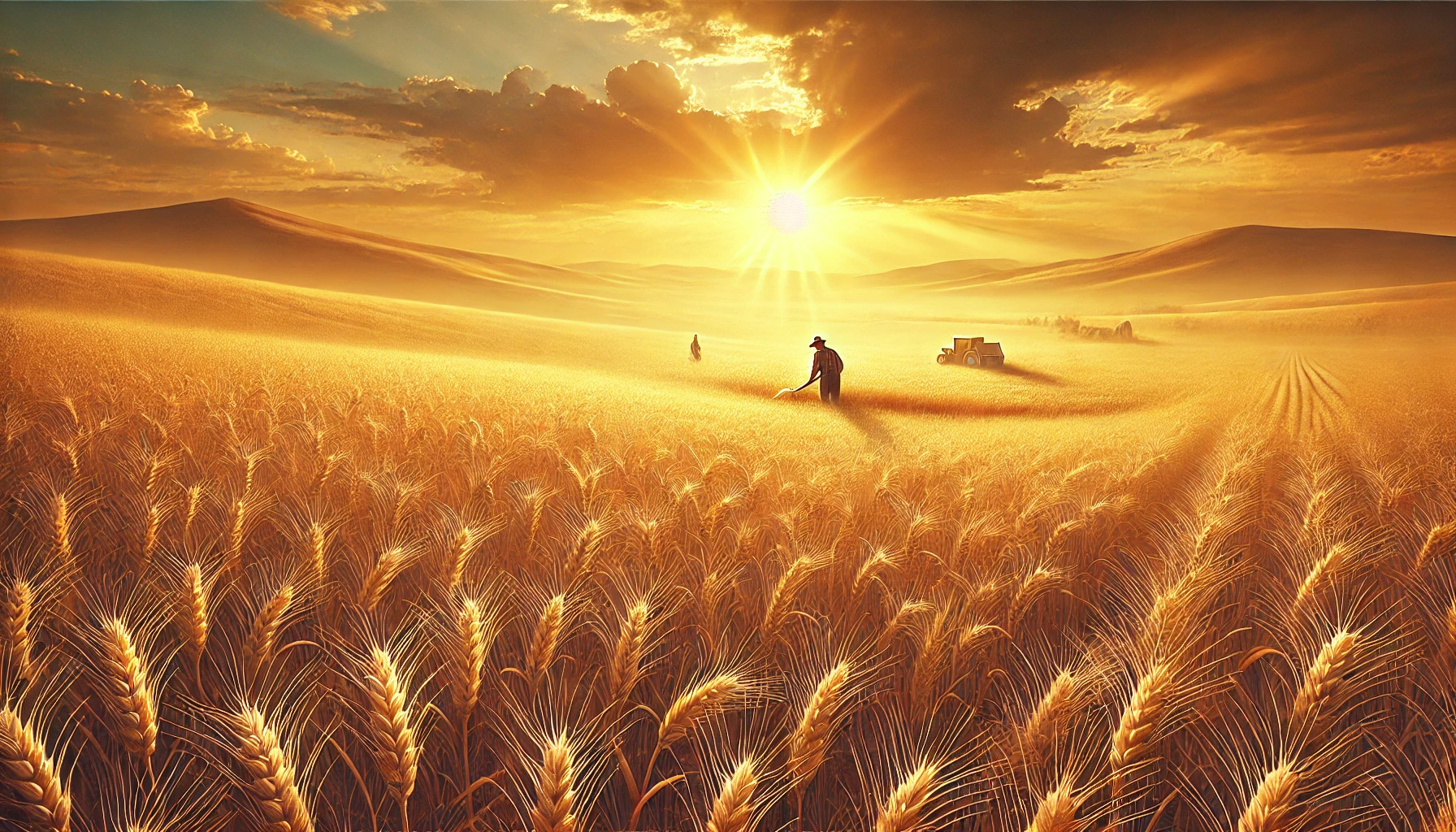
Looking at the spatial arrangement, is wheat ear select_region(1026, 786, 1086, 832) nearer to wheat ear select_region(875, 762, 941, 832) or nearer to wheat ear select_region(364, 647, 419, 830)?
wheat ear select_region(875, 762, 941, 832)

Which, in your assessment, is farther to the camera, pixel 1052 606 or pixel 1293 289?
pixel 1293 289

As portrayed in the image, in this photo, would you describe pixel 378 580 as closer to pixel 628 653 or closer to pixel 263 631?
pixel 263 631

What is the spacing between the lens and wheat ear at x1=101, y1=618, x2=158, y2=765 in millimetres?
1074

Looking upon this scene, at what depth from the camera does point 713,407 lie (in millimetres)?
9156

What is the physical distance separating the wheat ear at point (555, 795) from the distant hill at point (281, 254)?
43.5 meters

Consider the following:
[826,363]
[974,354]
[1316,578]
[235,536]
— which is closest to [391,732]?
[235,536]

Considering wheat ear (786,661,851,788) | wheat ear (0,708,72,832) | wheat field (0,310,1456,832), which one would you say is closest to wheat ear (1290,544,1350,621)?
wheat field (0,310,1456,832)

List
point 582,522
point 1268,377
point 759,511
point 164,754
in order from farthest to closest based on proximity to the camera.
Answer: point 1268,377, point 759,511, point 582,522, point 164,754

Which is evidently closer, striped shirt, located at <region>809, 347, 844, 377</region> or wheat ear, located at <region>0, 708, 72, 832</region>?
wheat ear, located at <region>0, 708, 72, 832</region>

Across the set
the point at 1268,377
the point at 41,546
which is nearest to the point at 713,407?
the point at 41,546

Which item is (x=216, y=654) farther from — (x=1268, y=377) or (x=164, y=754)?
(x=1268, y=377)

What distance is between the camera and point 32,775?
0.85 metres

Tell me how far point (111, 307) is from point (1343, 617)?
2423 cm

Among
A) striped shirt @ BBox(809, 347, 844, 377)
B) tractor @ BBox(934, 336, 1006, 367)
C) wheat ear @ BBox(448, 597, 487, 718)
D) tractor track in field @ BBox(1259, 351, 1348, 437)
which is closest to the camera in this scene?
wheat ear @ BBox(448, 597, 487, 718)
